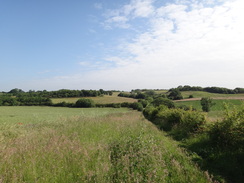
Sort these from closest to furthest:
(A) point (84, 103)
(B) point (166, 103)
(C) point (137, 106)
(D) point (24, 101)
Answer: (B) point (166, 103) < (C) point (137, 106) < (A) point (84, 103) < (D) point (24, 101)

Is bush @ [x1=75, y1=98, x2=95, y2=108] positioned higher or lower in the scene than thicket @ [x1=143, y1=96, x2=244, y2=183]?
lower

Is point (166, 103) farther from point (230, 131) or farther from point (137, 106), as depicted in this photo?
point (230, 131)

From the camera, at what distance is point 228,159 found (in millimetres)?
5840

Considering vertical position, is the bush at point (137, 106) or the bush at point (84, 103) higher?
the bush at point (84, 103)

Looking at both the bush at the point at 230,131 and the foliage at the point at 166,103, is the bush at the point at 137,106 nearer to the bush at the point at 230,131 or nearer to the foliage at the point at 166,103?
the foliage at the point at 166,103

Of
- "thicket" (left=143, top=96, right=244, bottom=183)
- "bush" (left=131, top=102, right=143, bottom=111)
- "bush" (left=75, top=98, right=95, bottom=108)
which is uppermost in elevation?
"thicket" (left=143, top=96, right=244, bottom=183)

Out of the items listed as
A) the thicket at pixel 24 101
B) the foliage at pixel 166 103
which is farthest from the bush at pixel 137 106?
the thicket at pixel 24 101

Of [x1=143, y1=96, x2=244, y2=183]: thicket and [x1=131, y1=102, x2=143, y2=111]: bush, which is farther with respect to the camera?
→ [x1=131, y1=102, x2=143, y2=111]: bush

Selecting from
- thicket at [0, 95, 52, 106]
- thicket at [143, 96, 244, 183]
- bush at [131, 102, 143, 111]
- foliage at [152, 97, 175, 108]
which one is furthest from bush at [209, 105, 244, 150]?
thicket at [0, 95, 52, 106]

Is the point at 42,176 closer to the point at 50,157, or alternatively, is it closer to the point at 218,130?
the point at 50,157

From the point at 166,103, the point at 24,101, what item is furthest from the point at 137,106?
the point at 24,101

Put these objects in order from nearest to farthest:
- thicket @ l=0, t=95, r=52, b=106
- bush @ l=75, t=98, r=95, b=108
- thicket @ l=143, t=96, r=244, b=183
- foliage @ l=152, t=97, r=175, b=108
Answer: thicket @ l=143, t=96, r=244, b=183 → foliage @ l=152, t=97, r=175, b=108 → bush @ l=75, t=98, r=95, b=108 → thicket @ l=0, t=95, r=52, b=106

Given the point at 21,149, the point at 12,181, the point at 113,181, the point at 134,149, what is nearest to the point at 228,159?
the point at 134,149

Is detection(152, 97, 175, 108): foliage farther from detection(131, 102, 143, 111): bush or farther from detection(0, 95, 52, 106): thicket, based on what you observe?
detection(0, 95, 52, 106): thicket
